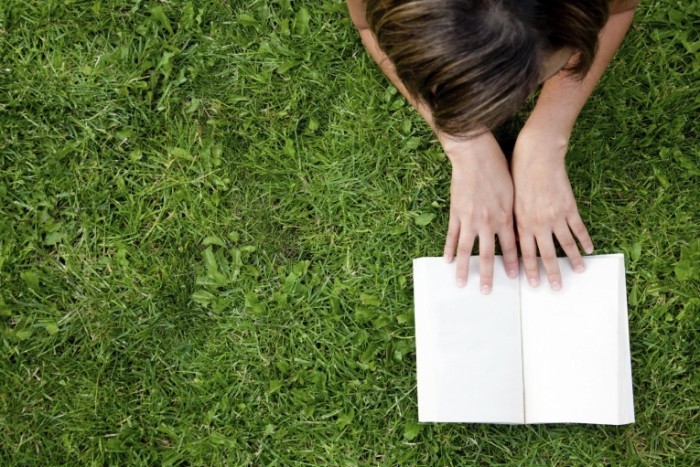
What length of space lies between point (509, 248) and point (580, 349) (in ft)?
1.19

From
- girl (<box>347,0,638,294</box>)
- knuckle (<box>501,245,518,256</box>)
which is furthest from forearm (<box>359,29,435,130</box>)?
knuckle (<box>501,245,518,256</box>)

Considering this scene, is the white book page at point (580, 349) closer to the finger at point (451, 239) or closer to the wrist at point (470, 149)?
the finger at point (451, 239)

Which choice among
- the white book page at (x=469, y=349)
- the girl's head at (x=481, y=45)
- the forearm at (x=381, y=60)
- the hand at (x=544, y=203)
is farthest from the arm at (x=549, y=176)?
the girl's head at (x=481, y=45)

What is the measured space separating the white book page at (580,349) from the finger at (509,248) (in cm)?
10

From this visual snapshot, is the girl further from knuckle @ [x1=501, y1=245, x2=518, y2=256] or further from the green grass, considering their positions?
the green grass

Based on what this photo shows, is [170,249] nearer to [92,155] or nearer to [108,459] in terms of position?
[92,155]

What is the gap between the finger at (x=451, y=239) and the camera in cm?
203

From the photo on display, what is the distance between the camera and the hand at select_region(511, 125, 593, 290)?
197 cm

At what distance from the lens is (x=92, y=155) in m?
2.31

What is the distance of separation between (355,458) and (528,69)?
1351 millimetres

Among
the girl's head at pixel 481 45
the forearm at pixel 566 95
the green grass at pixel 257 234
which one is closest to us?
the girl's head at pixel 481 45

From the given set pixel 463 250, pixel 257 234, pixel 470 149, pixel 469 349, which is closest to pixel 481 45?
pixel 470 149

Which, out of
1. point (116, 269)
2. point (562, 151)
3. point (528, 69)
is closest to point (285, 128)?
point (116, 269)

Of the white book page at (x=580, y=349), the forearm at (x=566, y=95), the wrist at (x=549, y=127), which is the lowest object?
the white book page at (x=580, y=349)
